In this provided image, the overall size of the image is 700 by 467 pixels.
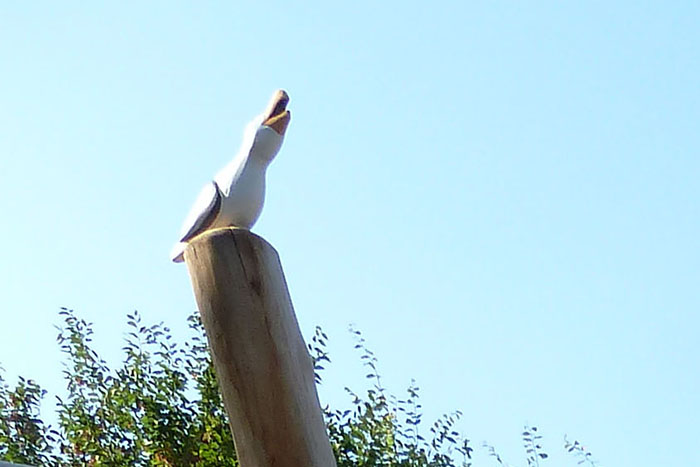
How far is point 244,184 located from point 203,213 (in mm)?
56

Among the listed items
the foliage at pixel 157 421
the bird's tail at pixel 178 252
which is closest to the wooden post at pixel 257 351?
the bird's tail at pixel 178 252

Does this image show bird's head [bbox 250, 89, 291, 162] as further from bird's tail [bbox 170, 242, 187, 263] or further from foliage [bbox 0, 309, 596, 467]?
foliage [bbox 0, 309, 596, 467]

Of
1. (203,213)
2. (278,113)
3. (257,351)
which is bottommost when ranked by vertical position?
(257,351)

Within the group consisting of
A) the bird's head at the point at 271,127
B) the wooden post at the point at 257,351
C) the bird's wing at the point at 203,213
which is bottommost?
the wooden post at the point at 257,351

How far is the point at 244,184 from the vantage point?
1.22 metres

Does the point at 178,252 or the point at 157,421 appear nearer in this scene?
the point at 178,252

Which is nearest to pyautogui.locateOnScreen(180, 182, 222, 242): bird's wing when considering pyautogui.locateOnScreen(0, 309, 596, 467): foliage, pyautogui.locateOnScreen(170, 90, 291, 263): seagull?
pyautogui.locateOnScreen(170, 90, 291, 263): seagull

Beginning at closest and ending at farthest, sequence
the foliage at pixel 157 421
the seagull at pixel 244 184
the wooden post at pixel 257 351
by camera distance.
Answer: the wooden post at pixel 257 351 < the seagull at pixel 244 184 < the foliage at pixel 157 421

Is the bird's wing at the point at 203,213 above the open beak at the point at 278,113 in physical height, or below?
below

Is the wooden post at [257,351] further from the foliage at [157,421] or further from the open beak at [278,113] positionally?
the foliage at [157,421]

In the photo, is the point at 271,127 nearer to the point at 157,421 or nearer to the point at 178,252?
the point at 178,252

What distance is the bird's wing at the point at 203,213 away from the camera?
120 centimetres

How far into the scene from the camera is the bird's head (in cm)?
125

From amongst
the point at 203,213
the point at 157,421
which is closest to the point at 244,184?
the point at 203,213
